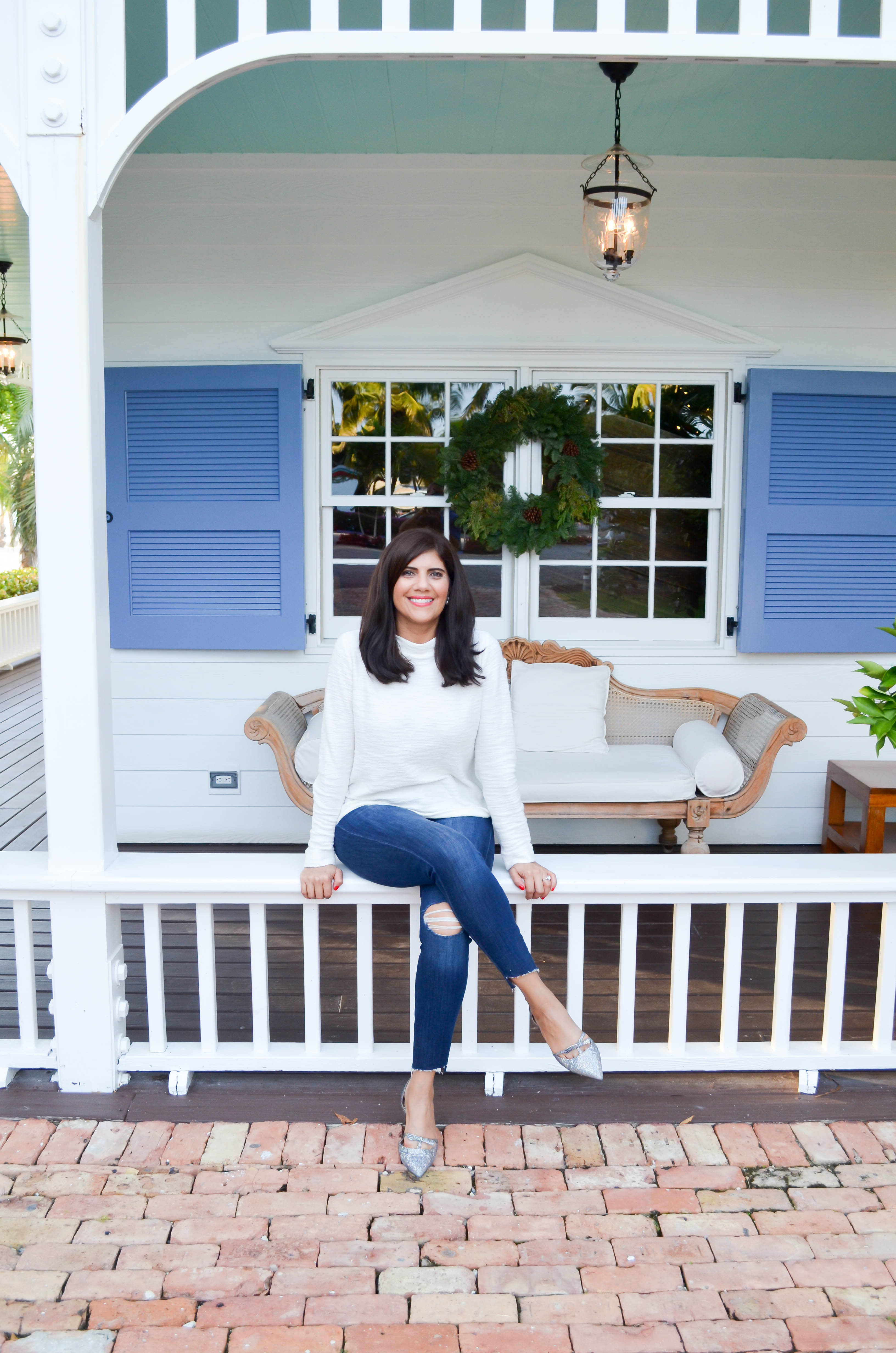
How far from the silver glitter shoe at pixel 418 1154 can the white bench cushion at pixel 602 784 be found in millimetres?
1861

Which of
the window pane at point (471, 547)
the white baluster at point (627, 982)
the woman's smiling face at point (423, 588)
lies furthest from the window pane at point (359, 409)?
the white baluster at point (627, 982)

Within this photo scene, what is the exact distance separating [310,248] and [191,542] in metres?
1.38

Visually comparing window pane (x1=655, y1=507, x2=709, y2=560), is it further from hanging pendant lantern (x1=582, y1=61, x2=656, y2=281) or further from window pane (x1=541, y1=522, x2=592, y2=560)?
hanging pendant lantern (x1=582, y1=61, x2=656, y2=281)

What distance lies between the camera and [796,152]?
4.39 meters

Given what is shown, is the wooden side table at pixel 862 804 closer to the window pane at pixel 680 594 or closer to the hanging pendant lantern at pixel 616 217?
the window pane at pixel 680 594

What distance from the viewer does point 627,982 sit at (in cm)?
264

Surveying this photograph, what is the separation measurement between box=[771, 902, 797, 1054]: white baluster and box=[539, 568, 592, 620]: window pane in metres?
2.27

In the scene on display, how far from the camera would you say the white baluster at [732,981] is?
8.66ft

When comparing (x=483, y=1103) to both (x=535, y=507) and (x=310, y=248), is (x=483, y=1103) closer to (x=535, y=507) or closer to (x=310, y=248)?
(x=535, y=507)

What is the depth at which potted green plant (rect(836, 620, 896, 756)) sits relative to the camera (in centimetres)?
252

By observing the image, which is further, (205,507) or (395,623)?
(205,507)

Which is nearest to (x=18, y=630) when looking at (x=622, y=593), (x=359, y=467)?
(x=359, y=467)

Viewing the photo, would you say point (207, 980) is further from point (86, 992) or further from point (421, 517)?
point (421, 517)

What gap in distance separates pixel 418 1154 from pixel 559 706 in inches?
96.3
